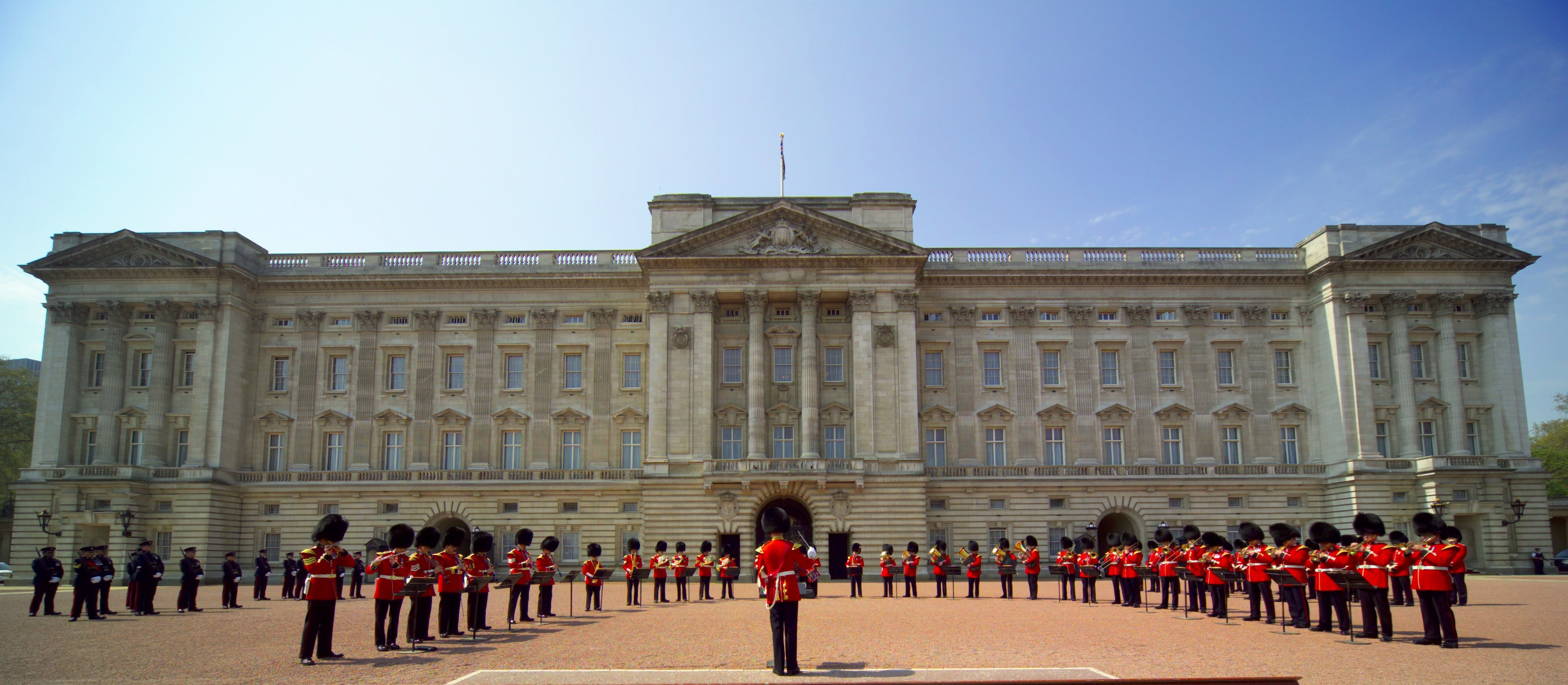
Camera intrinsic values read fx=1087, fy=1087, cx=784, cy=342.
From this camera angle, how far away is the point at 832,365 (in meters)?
48.5

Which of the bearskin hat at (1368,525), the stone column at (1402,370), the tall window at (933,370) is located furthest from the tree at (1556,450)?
the bearskin hat at (1368,525)

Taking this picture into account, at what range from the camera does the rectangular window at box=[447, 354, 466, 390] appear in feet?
165

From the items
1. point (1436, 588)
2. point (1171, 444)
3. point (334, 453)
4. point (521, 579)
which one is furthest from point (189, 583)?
point (1171, 444)

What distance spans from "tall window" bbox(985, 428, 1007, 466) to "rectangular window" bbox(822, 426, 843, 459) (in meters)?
6.80

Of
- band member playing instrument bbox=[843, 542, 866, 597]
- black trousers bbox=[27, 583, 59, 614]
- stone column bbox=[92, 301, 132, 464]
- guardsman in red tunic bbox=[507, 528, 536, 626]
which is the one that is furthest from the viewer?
stone column bbox=[92, 301, 132, 464]

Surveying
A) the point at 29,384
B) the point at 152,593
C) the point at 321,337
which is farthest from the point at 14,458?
the point at 152,593

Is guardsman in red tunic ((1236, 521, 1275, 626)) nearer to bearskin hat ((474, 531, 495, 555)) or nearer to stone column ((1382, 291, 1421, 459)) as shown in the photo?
bearskin hat ((474, 531, 495, 555))

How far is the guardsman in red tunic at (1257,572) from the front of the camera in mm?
21125

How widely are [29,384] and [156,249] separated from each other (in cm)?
2656

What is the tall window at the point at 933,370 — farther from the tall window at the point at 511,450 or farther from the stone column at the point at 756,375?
the tall window at the point at 511,450

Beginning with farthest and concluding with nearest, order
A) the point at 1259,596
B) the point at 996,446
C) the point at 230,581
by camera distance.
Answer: the point at 996,446
the point at 230,581
the point at 1259,596

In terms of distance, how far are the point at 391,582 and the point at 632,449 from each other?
32.6 metres

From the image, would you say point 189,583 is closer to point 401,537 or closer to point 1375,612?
point 401,537

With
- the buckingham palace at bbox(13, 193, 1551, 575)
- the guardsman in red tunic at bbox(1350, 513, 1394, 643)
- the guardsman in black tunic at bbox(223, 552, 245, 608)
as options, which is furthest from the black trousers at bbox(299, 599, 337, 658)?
the buckingham palace at bbox(13, 193, 1551, 575)
